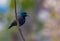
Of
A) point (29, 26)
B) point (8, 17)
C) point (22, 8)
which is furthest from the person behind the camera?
point (29, 26)

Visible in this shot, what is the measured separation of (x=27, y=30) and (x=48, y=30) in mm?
245

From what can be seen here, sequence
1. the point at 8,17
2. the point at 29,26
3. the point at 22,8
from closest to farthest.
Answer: the point at 22,8 → the point at 8,17 → the point at 29,26

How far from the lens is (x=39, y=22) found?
7.36 ft

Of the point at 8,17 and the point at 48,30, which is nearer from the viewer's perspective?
the point at 8,17

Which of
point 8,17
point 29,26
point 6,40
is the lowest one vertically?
point 6,40

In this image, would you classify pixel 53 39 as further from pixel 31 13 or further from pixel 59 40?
pixel 31 13

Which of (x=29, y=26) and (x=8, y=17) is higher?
(x=8, y=17)

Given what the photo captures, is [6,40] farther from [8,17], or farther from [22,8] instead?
[22,8]

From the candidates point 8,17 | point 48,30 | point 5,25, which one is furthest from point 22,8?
point 48,30

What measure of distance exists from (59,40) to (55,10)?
1.08ft

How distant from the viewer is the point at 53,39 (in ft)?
7.30

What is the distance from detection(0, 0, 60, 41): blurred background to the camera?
2.16 metres

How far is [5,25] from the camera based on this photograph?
2.22 m

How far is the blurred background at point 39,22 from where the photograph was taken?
216 cm
